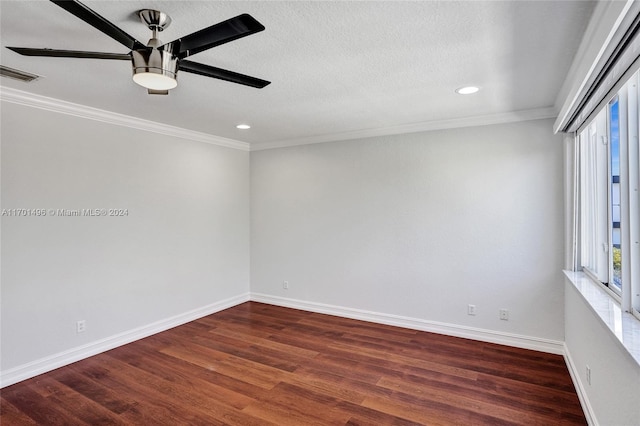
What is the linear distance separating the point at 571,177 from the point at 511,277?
1.13 m

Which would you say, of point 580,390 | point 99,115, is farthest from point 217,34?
point 580,390

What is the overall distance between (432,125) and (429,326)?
2.34 metres

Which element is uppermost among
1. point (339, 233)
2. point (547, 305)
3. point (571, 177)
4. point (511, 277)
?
point (571, 177)

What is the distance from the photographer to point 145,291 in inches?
155

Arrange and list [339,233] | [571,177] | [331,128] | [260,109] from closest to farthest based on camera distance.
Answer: [571,177], [260,109], [331,128], [339,233]

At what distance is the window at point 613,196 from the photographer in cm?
181

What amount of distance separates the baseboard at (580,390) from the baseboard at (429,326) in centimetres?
24

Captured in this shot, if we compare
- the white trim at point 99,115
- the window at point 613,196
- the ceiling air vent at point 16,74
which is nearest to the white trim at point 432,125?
the window at point 613,196

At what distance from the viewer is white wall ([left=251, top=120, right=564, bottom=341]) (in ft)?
11.3

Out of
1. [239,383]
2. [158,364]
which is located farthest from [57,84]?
[239,383]

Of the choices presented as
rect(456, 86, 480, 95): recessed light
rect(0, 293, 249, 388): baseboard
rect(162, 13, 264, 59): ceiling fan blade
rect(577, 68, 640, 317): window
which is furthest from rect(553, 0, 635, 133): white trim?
→ rect(0, 293, 249, 388): baseboard

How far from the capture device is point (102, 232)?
11.6ft

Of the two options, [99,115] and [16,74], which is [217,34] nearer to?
[16,74]

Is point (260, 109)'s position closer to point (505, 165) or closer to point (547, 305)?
point (505, 165)
